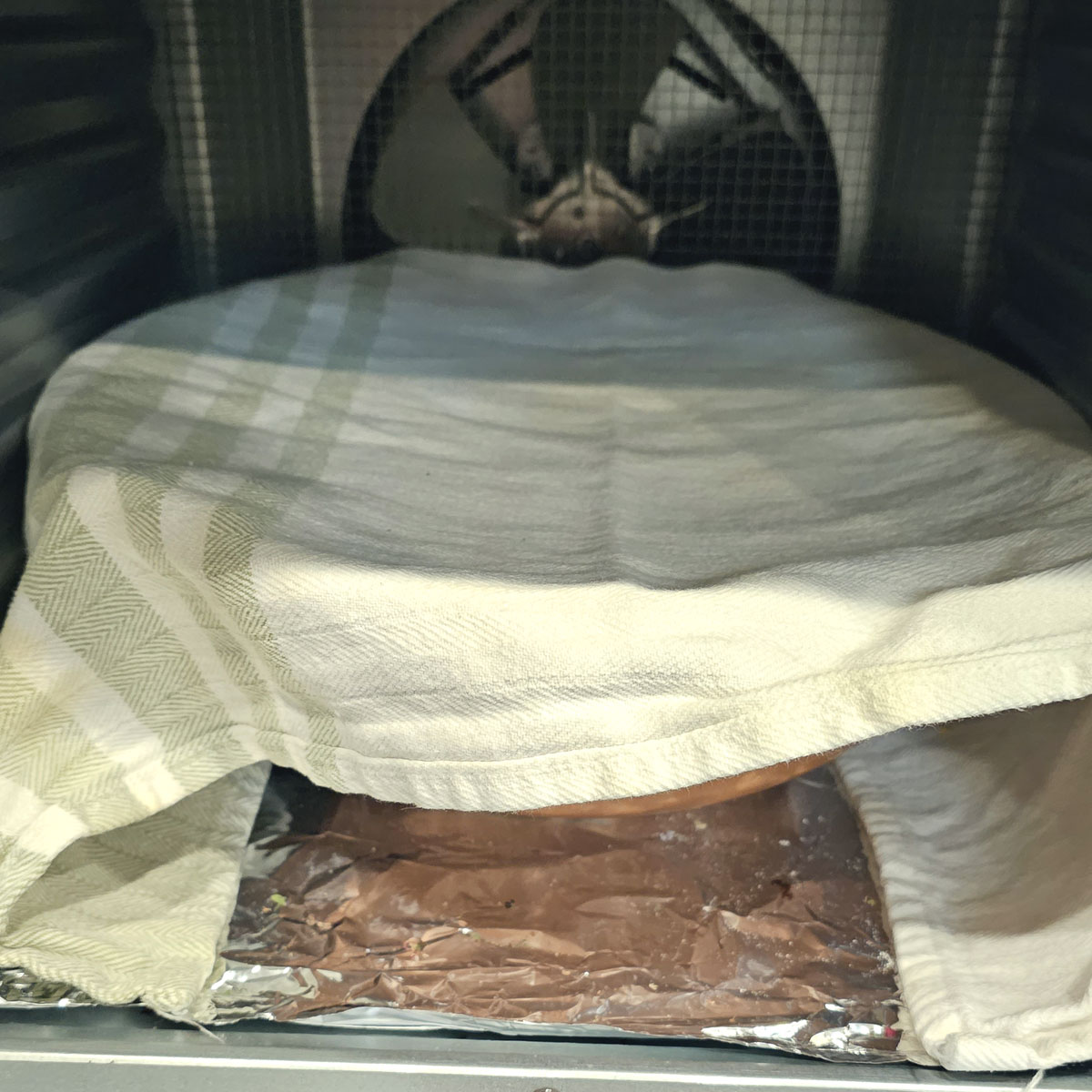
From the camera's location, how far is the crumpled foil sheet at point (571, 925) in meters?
0.66

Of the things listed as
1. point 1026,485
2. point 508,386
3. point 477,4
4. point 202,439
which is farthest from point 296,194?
point 1026,485

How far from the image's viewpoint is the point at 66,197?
0.92 metres

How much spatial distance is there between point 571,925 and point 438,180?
832 mm

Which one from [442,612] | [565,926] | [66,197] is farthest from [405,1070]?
[66,197]

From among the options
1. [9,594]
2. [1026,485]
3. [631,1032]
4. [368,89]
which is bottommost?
[631,1032]

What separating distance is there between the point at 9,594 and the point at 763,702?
55 centimetres

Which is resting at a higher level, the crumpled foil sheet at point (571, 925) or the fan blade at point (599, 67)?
the fan blade at point (599, 67)

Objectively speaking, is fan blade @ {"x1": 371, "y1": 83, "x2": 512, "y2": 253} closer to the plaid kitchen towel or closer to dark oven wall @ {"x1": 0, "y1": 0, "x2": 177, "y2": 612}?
dark oven wall @ {"x1": 0, "y1": 0, "x2": 177, "y2": 612}

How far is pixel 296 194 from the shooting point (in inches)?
46.4

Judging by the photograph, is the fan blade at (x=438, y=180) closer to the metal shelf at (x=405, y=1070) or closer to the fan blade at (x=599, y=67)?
the fan blade at (x=599, y=67)

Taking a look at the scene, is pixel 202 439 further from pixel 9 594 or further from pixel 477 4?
pixel 477 4

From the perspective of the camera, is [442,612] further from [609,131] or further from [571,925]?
[609,131]

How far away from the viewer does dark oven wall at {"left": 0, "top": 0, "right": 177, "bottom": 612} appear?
2.65 feet

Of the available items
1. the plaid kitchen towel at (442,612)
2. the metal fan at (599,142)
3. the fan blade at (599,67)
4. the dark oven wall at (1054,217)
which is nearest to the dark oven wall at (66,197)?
the plaid kitchen towel at (442,612)
